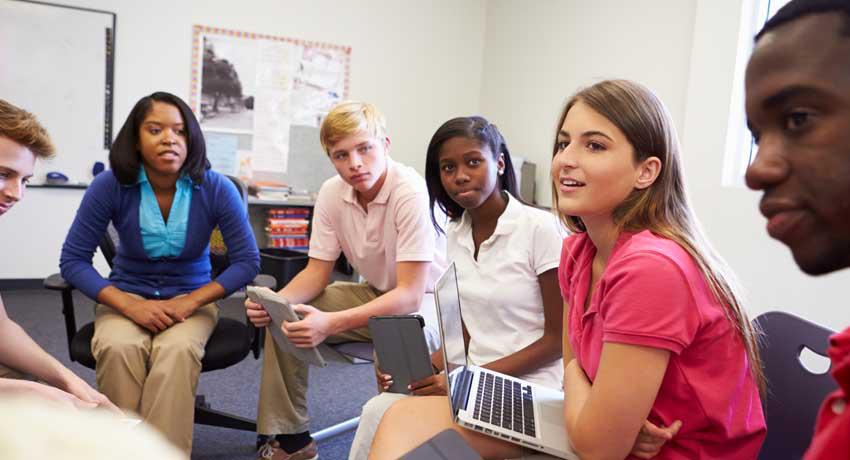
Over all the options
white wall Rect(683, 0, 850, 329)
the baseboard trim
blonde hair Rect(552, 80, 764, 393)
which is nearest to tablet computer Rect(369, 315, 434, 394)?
blonde hair Rect(552, 80, 764, 393)

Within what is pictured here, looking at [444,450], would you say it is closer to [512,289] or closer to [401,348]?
[401,348]

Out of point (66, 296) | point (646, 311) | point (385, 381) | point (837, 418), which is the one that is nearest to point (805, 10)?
point (837, 418)

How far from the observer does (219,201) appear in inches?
81.3

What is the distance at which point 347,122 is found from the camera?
1.91 metres

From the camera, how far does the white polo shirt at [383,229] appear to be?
1.91 m

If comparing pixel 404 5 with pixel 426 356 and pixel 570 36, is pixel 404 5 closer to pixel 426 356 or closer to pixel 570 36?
pixel 570 36

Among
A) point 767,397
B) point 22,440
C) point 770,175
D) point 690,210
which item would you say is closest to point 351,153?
point 690,210

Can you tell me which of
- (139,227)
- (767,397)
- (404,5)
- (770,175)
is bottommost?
(767,397)

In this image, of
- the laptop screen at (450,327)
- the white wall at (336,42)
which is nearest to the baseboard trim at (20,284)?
the white wall at (336,42)

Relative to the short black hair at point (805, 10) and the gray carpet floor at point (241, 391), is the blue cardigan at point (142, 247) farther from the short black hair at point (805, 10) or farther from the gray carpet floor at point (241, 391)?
the short black hair at point (805, 10)

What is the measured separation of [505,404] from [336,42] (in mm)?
3783

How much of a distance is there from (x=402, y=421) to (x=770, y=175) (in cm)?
90

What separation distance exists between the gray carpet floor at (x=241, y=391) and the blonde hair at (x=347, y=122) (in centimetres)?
108

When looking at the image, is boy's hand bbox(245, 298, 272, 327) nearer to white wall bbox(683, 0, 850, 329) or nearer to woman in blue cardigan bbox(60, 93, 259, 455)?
woman in blue cardigan bbox(60, 93, 259, 455)
